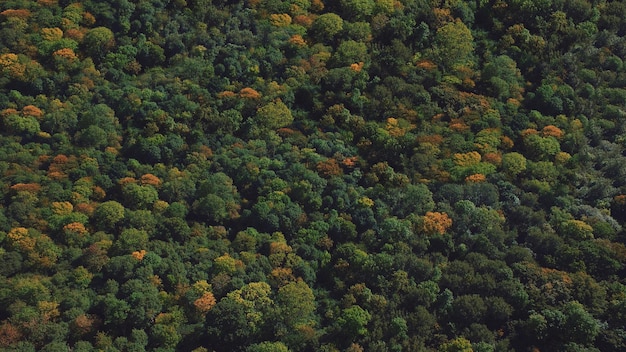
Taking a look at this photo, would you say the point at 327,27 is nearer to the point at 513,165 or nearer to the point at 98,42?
the point at 98,42

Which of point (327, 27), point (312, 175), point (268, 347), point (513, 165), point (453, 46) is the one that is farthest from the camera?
point (327, 27)

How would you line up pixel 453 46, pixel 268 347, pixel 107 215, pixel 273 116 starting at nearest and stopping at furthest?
pixel 268 347 → pixel 107 215 → pixel 273 116 → pixel 453 46

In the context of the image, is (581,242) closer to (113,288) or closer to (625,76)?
(625,76)

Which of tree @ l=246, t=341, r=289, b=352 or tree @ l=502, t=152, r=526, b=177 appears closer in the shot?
tree @ l=246, t=341, r=289, b=352

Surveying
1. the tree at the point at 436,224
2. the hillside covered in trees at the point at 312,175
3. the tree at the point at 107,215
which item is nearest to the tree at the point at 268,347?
the hillside covered in trees at the point at 312,175

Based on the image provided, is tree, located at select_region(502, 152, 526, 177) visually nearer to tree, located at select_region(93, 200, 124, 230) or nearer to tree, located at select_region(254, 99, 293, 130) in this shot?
tree, located at select_region(254, 99, 293, 130)

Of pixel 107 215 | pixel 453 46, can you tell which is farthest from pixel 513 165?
pixel 107 215

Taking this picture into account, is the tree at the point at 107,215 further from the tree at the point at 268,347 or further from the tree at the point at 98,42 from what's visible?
the tree at the point at 98,42

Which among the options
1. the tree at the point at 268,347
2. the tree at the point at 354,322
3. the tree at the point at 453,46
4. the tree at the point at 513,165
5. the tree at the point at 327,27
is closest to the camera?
the tree at the point at 268,347

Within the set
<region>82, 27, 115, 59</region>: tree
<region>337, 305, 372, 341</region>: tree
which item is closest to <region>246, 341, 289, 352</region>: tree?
<region>337, 305, 372, 341</region>: tree
